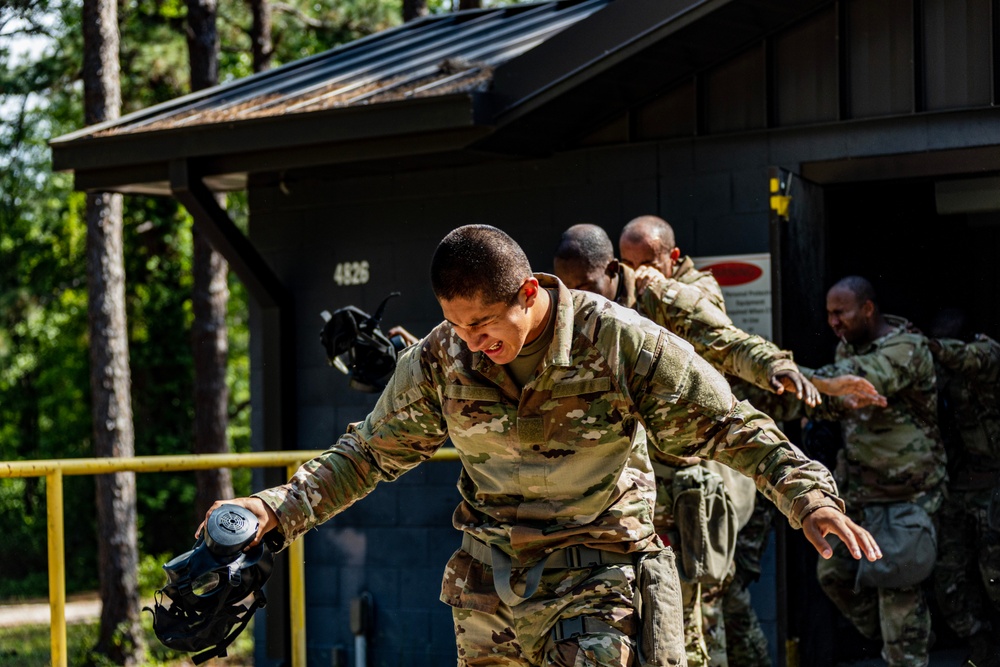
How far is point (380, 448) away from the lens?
3918 mm

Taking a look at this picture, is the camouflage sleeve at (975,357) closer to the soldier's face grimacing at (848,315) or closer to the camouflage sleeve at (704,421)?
the soldier's face grimacing at (848,315)

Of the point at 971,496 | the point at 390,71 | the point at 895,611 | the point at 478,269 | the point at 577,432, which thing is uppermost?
the point at 390,71

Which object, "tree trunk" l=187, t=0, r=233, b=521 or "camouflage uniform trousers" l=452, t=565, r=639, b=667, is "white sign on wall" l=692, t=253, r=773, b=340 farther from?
"tree trunk" l=187, t=0, r=233, b=521

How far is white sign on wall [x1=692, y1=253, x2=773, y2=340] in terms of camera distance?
690 cm

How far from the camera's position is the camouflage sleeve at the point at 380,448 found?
3824 millimetres

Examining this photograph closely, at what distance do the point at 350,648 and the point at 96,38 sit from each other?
628 cm

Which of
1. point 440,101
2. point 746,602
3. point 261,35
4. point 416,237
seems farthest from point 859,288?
point 261,35

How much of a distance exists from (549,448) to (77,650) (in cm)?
1070

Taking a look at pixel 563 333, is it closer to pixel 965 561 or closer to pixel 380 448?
pixel 380 448

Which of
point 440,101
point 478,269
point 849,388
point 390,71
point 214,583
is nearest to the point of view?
point 478,269

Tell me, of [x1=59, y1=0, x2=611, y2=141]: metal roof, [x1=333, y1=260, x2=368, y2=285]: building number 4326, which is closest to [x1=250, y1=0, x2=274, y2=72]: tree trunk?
[x1=59, y1=0, x2=611, y2=141]: metal roof

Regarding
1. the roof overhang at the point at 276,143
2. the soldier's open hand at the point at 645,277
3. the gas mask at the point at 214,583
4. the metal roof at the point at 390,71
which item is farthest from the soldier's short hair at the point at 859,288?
the gas mask at the point at 214,583

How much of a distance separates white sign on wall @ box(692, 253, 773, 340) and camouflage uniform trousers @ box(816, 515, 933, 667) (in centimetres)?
126

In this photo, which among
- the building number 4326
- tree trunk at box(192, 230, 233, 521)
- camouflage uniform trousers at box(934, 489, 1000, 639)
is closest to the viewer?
camouflage uniform trousers at box(934, 489, 1000, 639)
